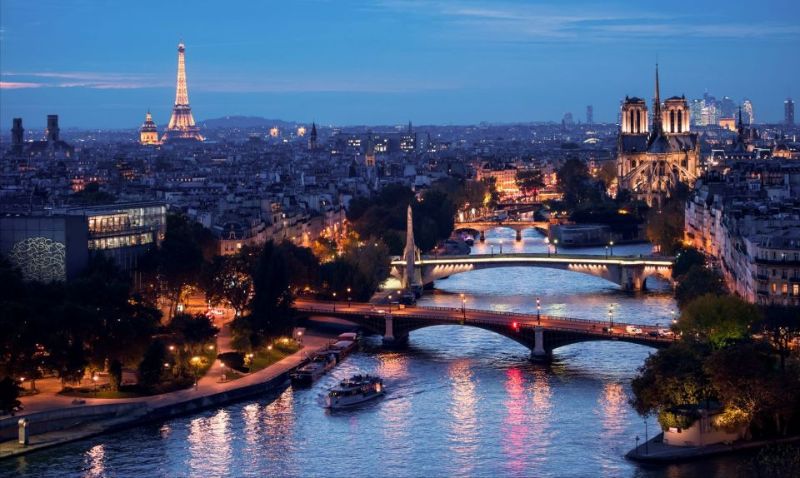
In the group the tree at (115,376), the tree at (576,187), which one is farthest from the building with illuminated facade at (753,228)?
the tree at (115,376)

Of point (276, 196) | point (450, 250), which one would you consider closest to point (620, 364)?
point (450, 250)

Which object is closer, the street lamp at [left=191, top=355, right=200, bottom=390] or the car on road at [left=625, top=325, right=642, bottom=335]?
the street lamp at [left=191, top=355, right=200, bottom=390]

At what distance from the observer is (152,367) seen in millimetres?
26594

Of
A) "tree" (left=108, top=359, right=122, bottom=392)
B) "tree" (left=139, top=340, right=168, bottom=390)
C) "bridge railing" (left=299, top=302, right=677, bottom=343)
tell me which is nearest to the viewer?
"tree" (left=108, top=359, right=122, bottom=392)

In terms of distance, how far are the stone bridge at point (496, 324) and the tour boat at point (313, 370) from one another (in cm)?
251

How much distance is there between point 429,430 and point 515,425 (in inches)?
51.5

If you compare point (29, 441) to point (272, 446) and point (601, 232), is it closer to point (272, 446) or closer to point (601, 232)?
point (272, 446)

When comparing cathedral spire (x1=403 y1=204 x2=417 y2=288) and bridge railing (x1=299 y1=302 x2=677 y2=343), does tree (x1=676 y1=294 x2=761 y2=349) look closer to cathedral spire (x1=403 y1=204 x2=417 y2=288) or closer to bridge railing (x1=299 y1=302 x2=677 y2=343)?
bridge railing (x1=299 y1=302 x2=677 y2=343)

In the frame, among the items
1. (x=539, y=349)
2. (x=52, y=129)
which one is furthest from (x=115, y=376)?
(x=52, y=129)

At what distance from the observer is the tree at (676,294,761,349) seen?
2550cm

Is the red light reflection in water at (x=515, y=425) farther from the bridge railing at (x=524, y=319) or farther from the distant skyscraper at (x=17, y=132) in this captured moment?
the distant skyscraper at (x=17, y=132)

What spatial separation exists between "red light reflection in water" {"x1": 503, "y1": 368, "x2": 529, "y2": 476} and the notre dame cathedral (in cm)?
4239

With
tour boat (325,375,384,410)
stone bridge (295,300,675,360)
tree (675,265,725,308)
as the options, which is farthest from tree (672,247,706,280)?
tour boat (325,375,384,410)

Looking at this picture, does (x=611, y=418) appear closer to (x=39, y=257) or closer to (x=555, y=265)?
(x=39, y=257)
